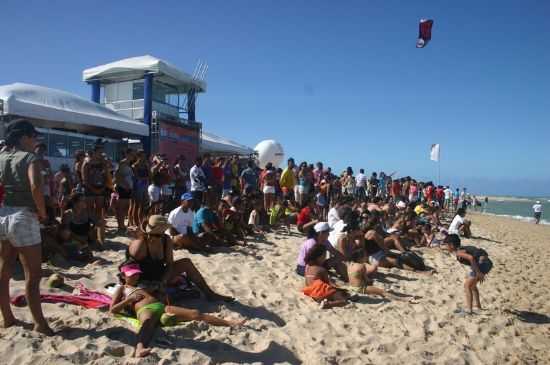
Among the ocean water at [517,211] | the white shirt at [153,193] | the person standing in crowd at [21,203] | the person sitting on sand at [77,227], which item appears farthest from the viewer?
the ocean water at [517,211]

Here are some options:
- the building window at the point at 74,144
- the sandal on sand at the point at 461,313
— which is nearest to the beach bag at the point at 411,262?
the sandal on sand at the point at 461,313

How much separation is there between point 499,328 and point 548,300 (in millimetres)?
2186

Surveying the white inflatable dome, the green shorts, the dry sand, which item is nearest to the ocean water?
the white inflatable dome

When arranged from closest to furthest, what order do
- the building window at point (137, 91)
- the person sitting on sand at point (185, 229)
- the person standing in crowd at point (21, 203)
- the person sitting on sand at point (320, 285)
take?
1. the person standing in crowd at point (21, 203)
2. the person sitting on sand at point (320, 285)
3. the person sitting on sand at point (185, 229)
4. the building window at point (137, 91)

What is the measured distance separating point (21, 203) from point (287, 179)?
27.6 feet

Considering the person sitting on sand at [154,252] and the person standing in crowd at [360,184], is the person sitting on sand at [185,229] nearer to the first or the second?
the person sitting on sand at [154,252]

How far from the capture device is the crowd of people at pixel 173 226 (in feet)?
10.7

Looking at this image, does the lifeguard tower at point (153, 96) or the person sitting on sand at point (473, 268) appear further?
the lifeguard tower at point (153, 96)

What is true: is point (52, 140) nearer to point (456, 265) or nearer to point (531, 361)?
point (456, 265)

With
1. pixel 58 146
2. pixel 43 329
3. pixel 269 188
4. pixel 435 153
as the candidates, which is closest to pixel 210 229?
pixel 269 188

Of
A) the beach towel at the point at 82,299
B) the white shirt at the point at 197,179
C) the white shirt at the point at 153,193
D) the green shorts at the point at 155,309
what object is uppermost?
the white shirt at the point at 197,179

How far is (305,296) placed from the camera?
5.41 metres

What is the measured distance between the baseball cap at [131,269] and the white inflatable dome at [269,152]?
16311mm

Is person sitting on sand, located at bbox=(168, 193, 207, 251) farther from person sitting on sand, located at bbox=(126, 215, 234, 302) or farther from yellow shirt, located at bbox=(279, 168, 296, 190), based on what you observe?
yellow shirt, located at bbox=(279, 168, 296, 190)
